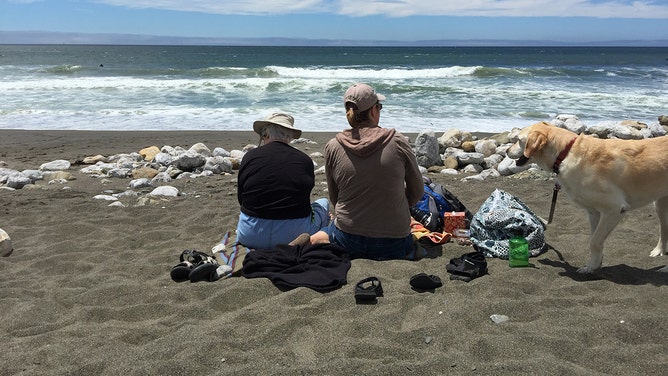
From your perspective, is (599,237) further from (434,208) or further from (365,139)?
(365,139)

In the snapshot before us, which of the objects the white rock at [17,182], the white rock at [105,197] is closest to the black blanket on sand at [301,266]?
the white rock at [105,197]

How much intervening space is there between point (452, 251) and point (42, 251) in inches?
150

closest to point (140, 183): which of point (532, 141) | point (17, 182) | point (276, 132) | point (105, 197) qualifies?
point (105, 197)

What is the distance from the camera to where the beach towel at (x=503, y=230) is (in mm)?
4637

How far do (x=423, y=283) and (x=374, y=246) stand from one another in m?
0.73

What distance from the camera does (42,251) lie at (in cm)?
496

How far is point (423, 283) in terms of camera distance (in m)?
3.84

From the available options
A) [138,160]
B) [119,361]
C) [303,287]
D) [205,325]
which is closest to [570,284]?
[303,287]

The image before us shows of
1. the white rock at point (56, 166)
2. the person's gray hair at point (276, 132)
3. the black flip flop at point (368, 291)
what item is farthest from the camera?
the white rock at point (56, 166)

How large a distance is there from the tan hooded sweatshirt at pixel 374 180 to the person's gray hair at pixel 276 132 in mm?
528

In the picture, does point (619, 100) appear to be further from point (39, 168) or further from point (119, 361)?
point (119, 361)

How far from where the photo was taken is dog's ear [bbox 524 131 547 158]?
4.11 metres

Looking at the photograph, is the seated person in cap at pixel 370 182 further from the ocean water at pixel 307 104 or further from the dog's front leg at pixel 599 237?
the ocean water at pixel 307 104

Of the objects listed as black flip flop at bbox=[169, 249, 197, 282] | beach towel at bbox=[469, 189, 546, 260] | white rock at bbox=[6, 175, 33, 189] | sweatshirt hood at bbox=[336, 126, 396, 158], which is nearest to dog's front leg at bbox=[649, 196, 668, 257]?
beach towel at bbox=[469, 189, 546, 260]
